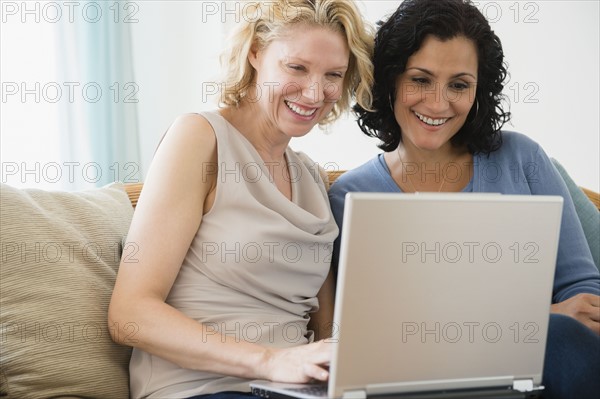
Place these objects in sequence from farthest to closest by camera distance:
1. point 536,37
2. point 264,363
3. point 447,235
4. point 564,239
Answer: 1. point 536,37
2. point 564,239
3. point 264,363
4. point 447,235

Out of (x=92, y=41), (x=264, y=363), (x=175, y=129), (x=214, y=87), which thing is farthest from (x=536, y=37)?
(x=264, y=363)

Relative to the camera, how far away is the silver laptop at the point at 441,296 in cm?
112

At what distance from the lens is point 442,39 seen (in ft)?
6.07

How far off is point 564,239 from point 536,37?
181 cm

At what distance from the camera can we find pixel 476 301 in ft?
3.97

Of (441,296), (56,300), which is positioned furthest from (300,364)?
(56,300)

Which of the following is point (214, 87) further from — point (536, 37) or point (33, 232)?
point (536, 37)

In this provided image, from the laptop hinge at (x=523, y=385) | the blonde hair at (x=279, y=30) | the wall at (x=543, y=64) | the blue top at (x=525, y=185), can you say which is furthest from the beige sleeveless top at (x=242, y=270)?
the wall at (x=543, y=64)

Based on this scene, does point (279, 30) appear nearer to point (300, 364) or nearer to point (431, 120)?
point (431, 120)

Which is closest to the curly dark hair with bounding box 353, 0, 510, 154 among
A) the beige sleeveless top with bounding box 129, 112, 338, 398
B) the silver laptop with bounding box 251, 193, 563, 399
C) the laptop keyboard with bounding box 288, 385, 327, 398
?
the beige sleeveless top with bounding box 129, 112, 338, 398

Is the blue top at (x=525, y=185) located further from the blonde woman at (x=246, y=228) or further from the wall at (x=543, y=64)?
the wall at (x=543, y=64)

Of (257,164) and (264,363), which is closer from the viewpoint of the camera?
(264,363)

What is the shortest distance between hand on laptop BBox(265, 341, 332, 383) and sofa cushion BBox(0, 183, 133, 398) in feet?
1.11

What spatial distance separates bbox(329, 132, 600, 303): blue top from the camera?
6.08 ft
